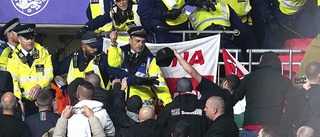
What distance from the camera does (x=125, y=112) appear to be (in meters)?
13.7

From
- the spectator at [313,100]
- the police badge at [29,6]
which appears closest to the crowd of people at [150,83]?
the spectator at [313,100]

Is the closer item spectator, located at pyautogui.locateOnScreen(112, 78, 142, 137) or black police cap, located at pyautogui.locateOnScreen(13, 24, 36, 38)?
spectator, located at pyautogui.locateOnScreen(112, 78, 142, 137)

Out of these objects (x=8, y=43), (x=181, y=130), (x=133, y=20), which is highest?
(x=133, y=20)

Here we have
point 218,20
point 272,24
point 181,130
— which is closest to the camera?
point 181,130

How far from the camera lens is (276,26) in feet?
53.7

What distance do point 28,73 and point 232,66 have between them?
101 inches

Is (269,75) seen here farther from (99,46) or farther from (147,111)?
(99,46)

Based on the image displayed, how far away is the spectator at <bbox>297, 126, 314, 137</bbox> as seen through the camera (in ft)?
38.1

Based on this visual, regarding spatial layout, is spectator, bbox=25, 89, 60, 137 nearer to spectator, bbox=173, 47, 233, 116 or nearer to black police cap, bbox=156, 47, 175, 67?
black police cap, bbox=156, 47, 175, 67

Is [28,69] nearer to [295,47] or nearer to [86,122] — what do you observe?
[86,122]

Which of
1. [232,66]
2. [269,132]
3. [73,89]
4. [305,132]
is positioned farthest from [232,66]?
[305,132]

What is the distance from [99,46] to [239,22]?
6.31 ft

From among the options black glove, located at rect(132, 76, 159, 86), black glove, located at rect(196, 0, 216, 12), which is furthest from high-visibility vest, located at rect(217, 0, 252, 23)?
black glove, located at rect(132, 76, 159, 86)

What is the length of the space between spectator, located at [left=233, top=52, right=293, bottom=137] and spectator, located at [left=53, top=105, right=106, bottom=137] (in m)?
1.73
